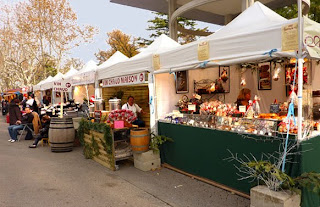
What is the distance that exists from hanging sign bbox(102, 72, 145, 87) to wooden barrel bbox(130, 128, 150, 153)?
125cm

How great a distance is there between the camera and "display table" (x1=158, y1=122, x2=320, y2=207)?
3139 millimetres

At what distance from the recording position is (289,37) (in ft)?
10.0

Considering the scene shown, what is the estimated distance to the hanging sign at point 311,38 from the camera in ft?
9.64

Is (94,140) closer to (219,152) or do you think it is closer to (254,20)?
(219,152)

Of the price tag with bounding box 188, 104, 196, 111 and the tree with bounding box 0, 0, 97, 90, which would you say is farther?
the tree with bounding box 0, 0, 97, 90

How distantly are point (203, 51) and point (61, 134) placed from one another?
535 cm

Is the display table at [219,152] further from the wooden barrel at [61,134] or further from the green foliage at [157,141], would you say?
the wooden barrel at [61,134]

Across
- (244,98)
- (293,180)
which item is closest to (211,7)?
(244,98)

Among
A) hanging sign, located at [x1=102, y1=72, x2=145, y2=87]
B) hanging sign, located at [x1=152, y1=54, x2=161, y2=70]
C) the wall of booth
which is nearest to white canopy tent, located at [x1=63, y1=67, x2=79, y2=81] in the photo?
hanging sign, located at [x1=102, y1=72, x2=145, y2=87]

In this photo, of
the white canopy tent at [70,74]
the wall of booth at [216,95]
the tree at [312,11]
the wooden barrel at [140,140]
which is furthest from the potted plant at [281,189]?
the tree at [312,11]

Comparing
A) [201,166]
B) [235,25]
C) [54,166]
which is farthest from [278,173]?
[54,166]

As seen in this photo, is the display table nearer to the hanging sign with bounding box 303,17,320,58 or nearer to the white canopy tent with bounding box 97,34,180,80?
the hanging sign with bounding box 303,17,320,58

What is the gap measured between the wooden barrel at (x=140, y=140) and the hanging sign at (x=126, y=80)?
125 centimetres

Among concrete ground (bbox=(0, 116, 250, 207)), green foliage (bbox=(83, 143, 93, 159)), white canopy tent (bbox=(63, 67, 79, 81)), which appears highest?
white canopy tent (bbox=(63, 67, 79, 81))
